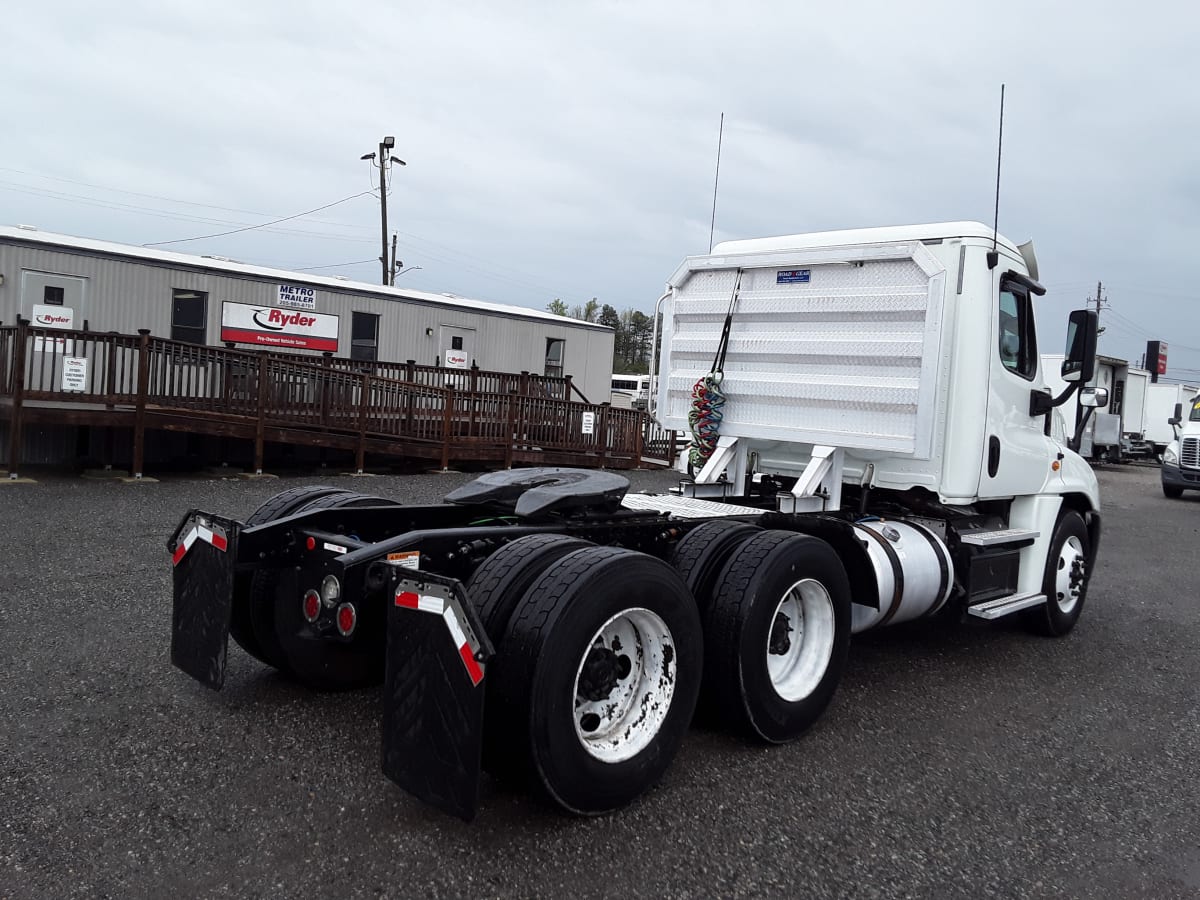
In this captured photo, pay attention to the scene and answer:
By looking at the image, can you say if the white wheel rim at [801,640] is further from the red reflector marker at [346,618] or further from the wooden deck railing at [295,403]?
the wooden deck railing at [295,403]

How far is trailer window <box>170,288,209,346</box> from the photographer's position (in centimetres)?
1589

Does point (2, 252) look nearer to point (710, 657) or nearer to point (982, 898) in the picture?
point (710, 657)

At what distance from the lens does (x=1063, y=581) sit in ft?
21.3

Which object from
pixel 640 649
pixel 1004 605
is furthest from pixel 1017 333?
pixel 640 649

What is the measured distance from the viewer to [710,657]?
13.1 ft

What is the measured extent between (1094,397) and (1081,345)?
0.55 meters

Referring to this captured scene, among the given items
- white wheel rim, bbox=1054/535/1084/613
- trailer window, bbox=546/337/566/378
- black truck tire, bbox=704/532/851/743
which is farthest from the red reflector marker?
trailer window, bbox=546/337/566/378

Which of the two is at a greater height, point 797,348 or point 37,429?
point 797,348

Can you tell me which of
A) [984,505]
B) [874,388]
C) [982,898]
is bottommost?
[982,898]

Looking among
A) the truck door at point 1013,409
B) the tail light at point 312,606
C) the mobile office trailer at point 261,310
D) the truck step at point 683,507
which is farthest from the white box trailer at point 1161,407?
the tail light at point 312,606

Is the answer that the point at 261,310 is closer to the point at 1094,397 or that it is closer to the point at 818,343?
the point at 818,343

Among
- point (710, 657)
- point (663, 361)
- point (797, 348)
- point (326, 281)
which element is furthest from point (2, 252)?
point (710, 657)

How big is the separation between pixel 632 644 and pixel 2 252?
14.1 m

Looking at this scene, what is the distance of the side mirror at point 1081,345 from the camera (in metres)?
5.77
